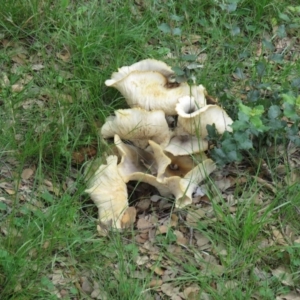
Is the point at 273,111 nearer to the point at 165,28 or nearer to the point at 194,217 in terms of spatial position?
the point at 194,217

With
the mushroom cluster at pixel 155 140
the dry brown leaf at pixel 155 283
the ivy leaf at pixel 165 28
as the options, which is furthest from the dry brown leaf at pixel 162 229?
the ivy leaf at pixel 165 28

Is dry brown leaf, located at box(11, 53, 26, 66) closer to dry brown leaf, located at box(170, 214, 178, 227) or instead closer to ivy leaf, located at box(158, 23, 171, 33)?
ivy leaf, located at box(158, 23, 171, 33)

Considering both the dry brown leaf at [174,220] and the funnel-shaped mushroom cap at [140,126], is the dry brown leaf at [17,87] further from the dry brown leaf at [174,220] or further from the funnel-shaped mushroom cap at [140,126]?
the dry brown leaf at [174,220]

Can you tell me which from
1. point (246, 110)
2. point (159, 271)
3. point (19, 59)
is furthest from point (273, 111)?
point (19, 59)

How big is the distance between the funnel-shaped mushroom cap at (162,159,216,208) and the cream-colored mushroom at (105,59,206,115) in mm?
397

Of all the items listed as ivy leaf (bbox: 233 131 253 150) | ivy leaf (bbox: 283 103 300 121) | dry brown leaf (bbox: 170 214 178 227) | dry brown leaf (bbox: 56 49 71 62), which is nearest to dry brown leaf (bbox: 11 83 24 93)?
dry brown leaf (bbox: 56 49 71 62)

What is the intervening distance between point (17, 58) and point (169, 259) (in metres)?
1.96

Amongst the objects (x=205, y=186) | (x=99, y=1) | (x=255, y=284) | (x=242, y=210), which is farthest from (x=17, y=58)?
(x=255, y=284)

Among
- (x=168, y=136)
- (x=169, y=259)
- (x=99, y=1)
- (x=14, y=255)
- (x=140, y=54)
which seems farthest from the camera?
(x=99, y=1)

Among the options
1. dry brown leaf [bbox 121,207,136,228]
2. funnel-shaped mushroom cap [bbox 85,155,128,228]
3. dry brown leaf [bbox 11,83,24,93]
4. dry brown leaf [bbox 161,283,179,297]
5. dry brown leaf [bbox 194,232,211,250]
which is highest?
dry brown leaf [bbox 11,83,24,93]

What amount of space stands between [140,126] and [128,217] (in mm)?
531

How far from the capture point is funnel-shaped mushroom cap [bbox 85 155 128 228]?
360 cm

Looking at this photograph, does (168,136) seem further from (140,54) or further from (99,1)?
(99,1)

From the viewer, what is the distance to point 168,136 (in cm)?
379
